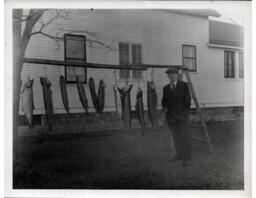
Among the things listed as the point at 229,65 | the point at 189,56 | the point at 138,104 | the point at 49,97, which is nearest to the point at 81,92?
the point at 49,97

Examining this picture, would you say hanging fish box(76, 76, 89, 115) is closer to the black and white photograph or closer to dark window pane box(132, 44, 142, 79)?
the black and white photograph

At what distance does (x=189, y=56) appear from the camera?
3158 millimetres

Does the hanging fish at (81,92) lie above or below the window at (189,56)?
below

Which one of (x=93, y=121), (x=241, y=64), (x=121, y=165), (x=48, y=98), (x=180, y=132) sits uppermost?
(x=241, y=64)

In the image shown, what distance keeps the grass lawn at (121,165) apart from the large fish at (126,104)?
205 mm

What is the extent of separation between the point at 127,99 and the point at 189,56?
0.73 meters

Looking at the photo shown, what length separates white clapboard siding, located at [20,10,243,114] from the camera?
3.00m

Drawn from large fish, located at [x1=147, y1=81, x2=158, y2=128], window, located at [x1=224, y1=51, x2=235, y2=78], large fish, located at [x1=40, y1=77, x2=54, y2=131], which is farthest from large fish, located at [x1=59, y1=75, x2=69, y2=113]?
window, located at [x1=224, y1=51, x2=235, y2=78]

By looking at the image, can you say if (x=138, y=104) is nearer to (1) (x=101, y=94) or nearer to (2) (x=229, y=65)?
(1) (x=101, y=94)

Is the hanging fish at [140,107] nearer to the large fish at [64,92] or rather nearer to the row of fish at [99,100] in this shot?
the row of fish at [99,100]

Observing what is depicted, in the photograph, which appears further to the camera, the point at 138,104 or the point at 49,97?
the point at 138,104

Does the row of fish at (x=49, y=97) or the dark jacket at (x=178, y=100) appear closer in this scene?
the row of fish at (x=49, y=97)

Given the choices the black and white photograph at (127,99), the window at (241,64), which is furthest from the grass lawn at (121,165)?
the window at (241,64)

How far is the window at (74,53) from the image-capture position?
3027mm
